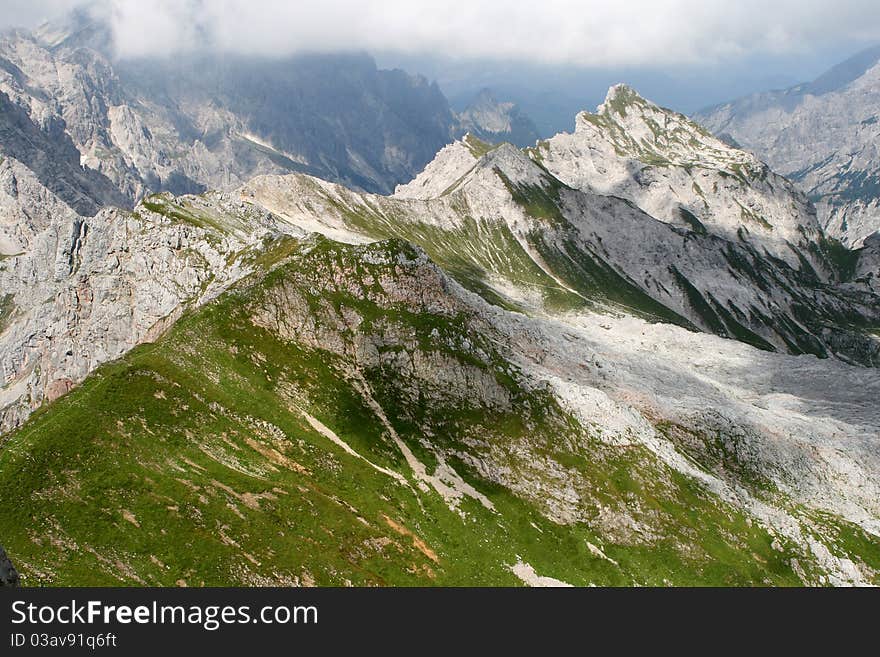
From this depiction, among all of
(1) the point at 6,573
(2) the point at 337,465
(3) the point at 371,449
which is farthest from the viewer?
(3) the point at 371,449

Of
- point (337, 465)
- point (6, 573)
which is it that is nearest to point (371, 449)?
point (337, 465)

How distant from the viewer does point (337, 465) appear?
6912 cm

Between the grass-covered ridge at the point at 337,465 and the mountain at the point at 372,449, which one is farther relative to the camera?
the mountain at the point at 372,449

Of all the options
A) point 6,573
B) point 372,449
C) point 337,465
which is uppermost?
point 6,573

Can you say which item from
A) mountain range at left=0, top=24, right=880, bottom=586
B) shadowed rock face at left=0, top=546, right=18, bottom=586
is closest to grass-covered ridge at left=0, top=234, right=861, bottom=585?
mountain range at left=0, top=24, right=880, bottom=586

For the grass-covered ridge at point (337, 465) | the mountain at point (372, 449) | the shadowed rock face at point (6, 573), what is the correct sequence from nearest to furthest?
the shadowed rock face at point (6, 573), the grass-covered ridge at point (337, 465), the mountain at point (372, 449)

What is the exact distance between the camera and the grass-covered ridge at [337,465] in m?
49.3

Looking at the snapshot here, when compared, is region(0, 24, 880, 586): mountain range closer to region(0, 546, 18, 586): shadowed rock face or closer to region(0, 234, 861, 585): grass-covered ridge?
region(0, 234, 861, 585): grass-covered ridge

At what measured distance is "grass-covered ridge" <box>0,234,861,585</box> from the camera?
49.3 m

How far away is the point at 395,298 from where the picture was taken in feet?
322

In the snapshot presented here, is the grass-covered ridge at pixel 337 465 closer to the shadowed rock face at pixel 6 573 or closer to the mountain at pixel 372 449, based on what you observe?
the mountain at pixel 372 449

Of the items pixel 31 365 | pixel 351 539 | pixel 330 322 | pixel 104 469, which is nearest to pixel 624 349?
pixel 330 322

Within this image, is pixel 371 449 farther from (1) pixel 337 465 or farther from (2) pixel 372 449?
(1) pixel 337 465

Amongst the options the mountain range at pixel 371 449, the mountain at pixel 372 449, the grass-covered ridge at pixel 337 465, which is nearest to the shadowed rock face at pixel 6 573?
the mountain range at pixel 371 449
